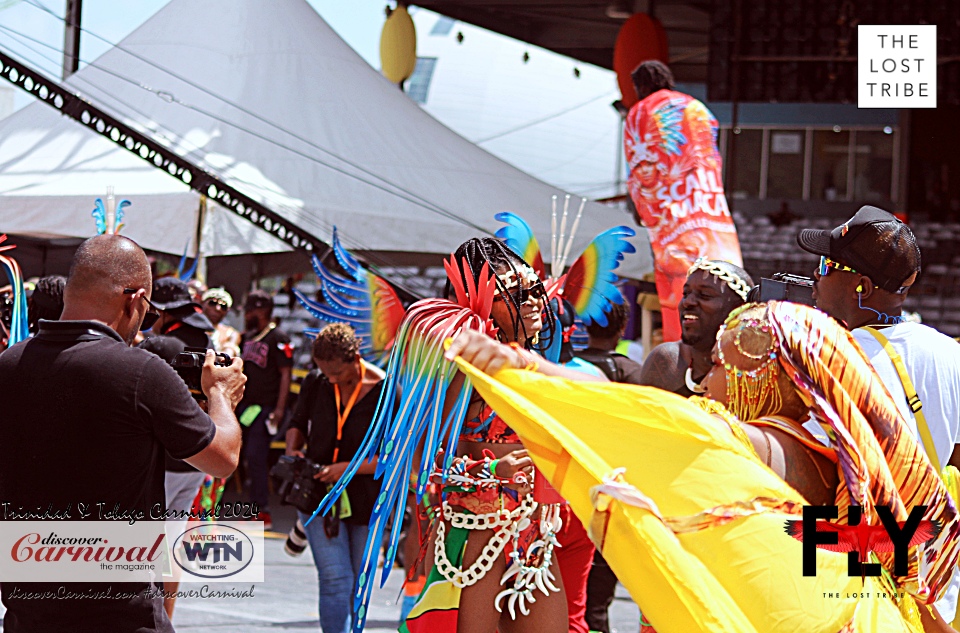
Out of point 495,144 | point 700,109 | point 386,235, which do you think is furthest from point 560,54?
point 700,109

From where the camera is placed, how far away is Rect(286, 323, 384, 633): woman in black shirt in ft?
18.3

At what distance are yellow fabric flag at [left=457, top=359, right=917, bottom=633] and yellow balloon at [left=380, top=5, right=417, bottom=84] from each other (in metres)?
15.1

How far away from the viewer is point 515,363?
2.97 meters

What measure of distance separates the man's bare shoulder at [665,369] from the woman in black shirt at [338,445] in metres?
1.41

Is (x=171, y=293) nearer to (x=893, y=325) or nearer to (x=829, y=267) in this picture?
(x=829, y=267)

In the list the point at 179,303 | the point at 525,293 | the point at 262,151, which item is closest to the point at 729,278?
the point at 525,293

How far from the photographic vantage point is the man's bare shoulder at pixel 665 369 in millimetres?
4965

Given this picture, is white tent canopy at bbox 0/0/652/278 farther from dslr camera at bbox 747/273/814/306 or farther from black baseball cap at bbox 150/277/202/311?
dslr camera at bbox 747/273/814/306

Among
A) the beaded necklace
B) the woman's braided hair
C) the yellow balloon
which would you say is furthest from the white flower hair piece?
the yellow balloon

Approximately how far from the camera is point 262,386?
10250mm

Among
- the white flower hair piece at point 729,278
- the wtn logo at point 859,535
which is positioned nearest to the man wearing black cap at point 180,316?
the white flower hair piece at point 729,278

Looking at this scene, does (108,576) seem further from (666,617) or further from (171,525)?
(171,525)

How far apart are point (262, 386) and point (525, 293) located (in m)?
6.47

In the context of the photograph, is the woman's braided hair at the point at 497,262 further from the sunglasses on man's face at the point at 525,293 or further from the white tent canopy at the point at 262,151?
the white tent canopy at the point at 262,151
